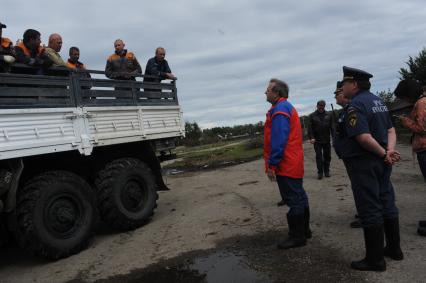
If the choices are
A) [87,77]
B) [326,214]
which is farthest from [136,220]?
[326,214]

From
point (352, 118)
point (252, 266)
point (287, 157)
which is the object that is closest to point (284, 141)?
point (287, 157)

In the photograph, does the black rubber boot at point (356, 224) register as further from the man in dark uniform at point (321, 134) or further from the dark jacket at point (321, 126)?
the dark jacket at point (321, 126)

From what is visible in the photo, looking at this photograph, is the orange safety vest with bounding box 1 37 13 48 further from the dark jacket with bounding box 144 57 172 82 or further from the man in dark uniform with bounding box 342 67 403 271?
the man in dark uniform with bounding box 342 67 403 271

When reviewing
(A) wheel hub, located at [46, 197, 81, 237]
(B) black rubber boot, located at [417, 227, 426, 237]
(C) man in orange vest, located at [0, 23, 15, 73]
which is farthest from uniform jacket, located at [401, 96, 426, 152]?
(C) man in orange vest, located at [0, 23, 15, 73]

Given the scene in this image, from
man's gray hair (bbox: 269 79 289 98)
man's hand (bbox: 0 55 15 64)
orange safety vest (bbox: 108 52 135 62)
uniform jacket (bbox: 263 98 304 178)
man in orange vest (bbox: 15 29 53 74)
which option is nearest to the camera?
uniform jacket (bbox: 263 98 304 178)

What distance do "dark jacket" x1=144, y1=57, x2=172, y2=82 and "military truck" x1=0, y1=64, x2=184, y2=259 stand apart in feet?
0.90

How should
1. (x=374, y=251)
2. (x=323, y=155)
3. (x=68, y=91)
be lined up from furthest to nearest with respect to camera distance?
(x=323, y=155), (x=68, y=91), (x=374, y=251)

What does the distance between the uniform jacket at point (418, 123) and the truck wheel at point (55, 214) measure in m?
4.34

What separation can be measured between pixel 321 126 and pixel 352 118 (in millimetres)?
6262

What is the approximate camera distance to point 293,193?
5.26 metres

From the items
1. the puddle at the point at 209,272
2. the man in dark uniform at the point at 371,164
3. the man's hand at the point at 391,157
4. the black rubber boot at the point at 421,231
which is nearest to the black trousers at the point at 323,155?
the black rubber boot at the point at 421,231

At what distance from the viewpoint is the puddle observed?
178 inches

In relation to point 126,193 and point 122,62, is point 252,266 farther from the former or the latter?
point 122,62

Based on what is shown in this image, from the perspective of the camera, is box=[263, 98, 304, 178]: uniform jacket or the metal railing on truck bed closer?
box=[263, 98, 304, 178]: uniform jacket
